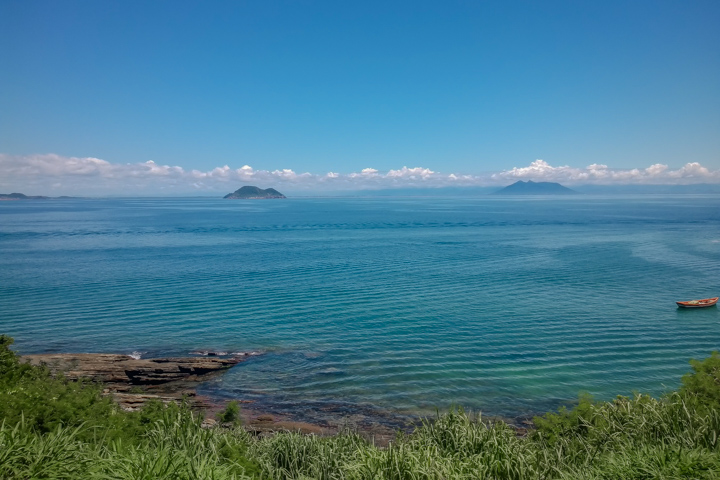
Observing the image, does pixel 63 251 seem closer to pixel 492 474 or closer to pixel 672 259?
pixel 492 474

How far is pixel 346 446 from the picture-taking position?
1563 centimetres

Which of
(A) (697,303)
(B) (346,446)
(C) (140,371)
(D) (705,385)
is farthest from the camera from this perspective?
(A) (697,303)

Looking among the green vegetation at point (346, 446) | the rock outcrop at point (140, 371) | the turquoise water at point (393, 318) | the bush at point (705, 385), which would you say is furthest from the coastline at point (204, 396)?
the bush at point (705, 385)

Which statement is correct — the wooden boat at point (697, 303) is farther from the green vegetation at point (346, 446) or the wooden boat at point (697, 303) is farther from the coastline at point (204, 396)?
the green vegetation at point (346, 446)

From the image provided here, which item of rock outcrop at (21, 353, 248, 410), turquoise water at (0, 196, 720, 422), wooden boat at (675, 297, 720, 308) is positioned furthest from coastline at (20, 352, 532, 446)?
wooden boat at (675, 297, 720, 308)

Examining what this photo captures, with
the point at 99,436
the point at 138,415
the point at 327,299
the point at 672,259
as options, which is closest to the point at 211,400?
the point at 138,415

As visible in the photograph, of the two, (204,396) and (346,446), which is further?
(204,396)

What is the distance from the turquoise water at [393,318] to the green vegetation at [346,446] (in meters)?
10.0

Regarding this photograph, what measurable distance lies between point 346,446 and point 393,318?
26023 millimetres

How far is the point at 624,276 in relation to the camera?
56.3 metres

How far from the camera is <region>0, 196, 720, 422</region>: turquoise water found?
28.5m

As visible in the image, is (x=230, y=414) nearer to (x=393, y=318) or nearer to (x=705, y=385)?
(x=705, y=385)

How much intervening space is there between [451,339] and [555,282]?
23358 millimetres

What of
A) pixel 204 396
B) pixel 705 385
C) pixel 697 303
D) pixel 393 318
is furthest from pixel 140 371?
pixel 697 303
